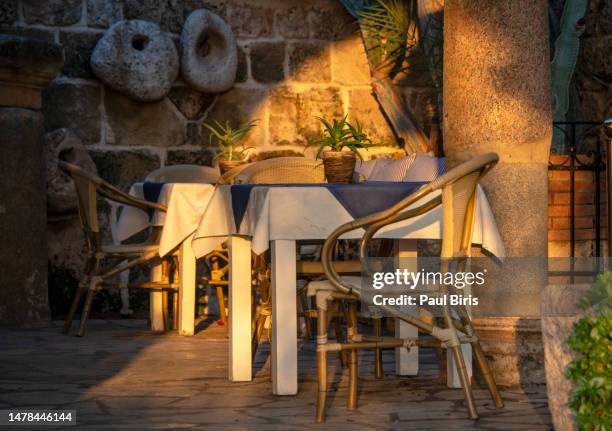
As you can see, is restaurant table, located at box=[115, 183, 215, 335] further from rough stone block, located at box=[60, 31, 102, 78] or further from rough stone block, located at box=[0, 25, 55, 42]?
rough stone block, located at box=[0, 25, 55, 42]

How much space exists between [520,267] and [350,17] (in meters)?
3.83

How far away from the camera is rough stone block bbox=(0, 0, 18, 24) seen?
7355 millimetres

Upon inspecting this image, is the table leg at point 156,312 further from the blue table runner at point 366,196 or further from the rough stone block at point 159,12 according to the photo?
the blue table runner at point 366,196

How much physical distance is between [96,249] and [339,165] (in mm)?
2208

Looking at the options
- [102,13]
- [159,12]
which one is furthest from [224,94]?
[102,13]

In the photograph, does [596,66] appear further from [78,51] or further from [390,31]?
[78,51]

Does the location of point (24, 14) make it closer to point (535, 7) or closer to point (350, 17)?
point (350, 17)

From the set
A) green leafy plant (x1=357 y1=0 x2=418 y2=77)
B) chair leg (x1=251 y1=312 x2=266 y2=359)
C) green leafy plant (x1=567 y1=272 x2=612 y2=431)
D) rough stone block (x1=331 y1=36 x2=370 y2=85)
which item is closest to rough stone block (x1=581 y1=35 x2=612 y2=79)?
green leafy plant (x1=357 y1=0 x2=418 y2=77)

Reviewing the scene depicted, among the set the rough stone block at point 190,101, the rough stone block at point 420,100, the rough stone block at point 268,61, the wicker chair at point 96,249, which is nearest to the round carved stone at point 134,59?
the rough stone block at point 190,101

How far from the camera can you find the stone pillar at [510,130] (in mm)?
4641

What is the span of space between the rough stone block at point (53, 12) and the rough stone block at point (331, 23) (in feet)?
5.11

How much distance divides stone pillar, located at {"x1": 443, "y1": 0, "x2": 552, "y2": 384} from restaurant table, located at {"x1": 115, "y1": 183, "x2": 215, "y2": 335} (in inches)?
69.6

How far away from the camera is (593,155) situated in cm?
720

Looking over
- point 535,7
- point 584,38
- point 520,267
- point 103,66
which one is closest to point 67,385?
point 520,267
